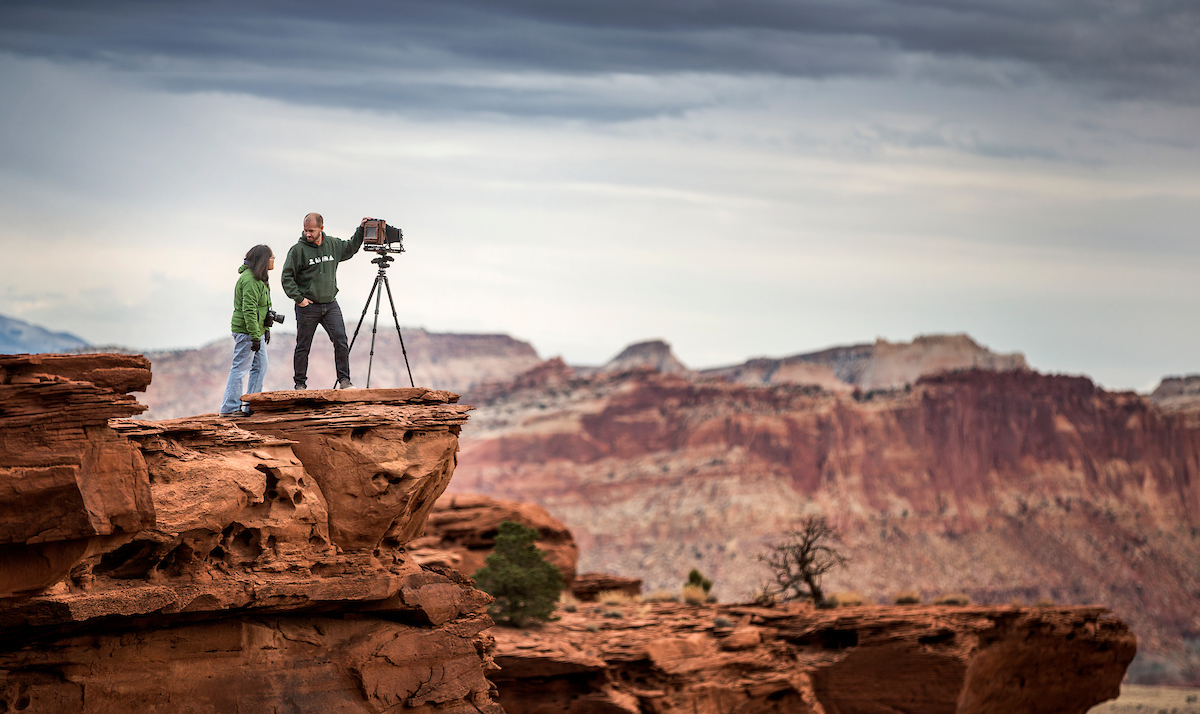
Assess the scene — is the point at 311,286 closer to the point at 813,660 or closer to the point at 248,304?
the point at 248,304

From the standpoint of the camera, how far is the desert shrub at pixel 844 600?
4222cm

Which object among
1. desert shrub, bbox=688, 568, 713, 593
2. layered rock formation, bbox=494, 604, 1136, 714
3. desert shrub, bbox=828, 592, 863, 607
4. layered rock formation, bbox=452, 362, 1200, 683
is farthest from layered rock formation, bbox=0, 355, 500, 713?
layered rock formation, bbox=452, 362, 1200, 683

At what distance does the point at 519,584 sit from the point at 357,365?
Result: 93243mm

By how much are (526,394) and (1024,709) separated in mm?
108303

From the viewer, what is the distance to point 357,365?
404 feet

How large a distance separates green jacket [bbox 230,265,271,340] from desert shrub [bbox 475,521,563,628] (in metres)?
16.0

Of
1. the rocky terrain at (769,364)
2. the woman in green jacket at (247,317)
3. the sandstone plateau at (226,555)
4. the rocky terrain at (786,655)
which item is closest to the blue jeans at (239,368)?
the woman in green jacket at (247,317)

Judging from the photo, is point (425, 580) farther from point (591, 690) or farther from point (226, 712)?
point (591, 690)

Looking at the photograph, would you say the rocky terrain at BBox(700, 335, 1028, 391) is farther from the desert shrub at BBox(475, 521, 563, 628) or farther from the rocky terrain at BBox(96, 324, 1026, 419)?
the desert shrub at BBox(475, 521, 563, 628)

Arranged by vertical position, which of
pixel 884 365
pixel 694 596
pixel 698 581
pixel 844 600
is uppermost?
pixel 884 365

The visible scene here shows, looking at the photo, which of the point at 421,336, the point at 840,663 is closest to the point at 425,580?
the point at 840,663

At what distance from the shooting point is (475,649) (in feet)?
68.0

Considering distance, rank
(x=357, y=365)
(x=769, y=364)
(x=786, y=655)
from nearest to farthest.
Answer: (x=786, y=655), (x=357, y=365), (x=769, y=364)

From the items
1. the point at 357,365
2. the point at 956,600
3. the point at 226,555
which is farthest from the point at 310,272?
the point at 357,365
